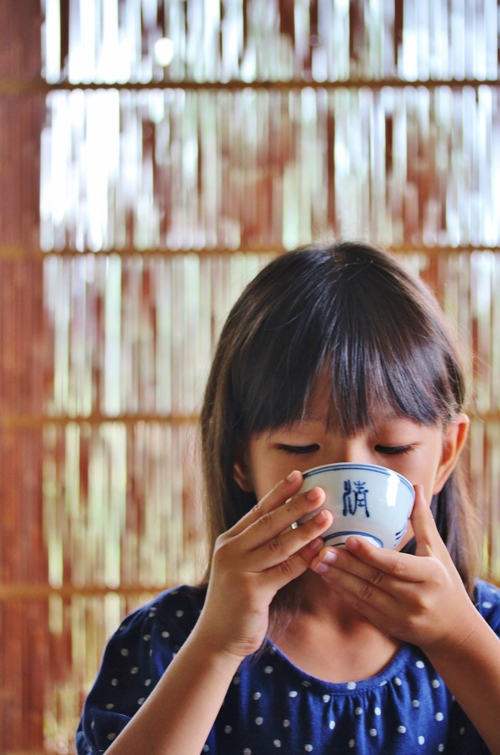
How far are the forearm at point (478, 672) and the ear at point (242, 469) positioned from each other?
0.30 metres

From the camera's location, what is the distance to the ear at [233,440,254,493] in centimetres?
98

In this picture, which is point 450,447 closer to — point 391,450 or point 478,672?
point 391,450

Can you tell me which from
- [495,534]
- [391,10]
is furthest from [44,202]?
[495,534]

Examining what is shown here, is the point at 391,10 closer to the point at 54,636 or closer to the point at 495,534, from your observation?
the point at 495,534

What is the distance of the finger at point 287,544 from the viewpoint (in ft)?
2.35

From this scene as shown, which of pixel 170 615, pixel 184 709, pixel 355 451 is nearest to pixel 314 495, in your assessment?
pixel 355 451

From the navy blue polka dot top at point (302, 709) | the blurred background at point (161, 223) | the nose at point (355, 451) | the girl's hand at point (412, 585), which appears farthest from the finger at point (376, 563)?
the blurred background at point (161, 223)

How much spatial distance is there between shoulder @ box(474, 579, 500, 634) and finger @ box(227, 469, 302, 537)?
15.8 inches

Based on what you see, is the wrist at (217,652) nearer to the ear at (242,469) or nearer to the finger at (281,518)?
the finger at (281,518)

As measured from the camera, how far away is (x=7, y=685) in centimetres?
157

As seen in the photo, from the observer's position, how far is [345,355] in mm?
874

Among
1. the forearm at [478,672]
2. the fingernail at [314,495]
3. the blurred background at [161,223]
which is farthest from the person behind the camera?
the blurred background at [161,223]

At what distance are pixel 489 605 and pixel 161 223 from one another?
0.93 m

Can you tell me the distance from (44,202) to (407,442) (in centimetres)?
100
